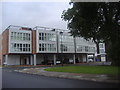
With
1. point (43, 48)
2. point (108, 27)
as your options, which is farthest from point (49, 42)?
point (108, 27)

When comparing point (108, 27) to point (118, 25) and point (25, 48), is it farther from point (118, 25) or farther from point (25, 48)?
point (25, 48)

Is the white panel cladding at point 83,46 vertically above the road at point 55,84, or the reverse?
the white panel cladding at point 83,46

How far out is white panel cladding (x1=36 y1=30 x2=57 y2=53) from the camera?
49.0 meters

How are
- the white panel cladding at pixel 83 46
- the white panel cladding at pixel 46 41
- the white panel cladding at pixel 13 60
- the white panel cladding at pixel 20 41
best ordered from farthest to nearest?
1. the white panel cladding at pixel 83 46
2. the white panel cladding at pixel 13 60
3. the white panel cladding at pixel 46 41
4. the white panel cladding at pixel 20 41

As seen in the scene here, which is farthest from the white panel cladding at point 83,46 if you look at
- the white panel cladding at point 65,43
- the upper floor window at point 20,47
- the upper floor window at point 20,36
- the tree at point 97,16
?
the tree at point 97,16

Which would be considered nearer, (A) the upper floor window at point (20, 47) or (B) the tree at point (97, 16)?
(B) the tree at point (97, 16)

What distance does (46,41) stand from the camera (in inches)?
1993

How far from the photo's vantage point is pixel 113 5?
734 inches

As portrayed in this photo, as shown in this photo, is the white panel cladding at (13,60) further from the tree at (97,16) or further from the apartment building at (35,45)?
the tree at (97,16)

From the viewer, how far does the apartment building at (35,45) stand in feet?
154

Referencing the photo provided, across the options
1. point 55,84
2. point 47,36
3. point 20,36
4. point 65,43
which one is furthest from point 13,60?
point 55,84

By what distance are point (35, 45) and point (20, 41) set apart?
4523mm

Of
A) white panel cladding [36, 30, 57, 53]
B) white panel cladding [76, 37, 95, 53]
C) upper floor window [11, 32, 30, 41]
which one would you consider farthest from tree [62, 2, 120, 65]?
white panel cladding [76, 37, 95, 53]

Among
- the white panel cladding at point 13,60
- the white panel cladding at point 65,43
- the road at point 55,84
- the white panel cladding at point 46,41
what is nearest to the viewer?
the road at point 55,84
